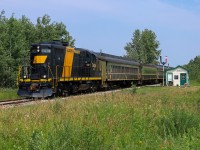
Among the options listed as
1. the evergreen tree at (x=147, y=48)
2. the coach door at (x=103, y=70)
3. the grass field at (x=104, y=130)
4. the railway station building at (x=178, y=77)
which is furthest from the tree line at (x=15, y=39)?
the evergreen tree at (x=147, y=48)

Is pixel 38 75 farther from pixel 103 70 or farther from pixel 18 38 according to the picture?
pixel 18 38

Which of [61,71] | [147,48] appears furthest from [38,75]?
[147,48]

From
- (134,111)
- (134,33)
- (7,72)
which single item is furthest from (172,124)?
(134,33)

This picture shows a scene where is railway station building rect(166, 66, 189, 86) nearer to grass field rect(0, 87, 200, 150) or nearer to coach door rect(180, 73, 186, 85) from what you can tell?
coach door rect(180, 73, 186, 85)

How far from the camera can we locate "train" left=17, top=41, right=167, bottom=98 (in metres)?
23.0

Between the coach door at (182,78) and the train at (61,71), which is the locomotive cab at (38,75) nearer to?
the train at (61,71)

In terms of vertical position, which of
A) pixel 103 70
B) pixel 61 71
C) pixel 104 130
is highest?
pixel 103 70

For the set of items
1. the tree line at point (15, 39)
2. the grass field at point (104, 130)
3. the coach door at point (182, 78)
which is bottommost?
the grass field at point (104, 130)

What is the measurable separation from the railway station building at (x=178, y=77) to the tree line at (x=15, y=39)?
18.6m

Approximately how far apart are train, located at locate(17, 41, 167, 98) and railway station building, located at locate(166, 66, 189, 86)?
40.0 ft

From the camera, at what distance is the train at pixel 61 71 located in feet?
75.3

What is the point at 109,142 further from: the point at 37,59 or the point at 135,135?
the point at 37,59

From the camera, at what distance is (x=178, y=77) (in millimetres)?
45062

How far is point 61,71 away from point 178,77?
23.8m
